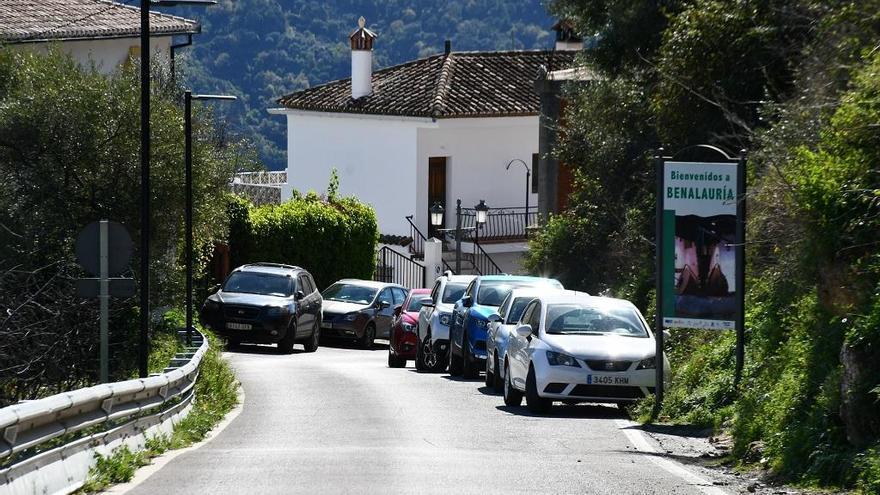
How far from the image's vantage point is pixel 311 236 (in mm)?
45938

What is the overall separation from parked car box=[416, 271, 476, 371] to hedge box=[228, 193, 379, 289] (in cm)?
1506

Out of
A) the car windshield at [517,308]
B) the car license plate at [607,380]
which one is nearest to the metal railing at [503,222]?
the car windshield at [517,308]

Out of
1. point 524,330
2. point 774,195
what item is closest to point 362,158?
point 524,330

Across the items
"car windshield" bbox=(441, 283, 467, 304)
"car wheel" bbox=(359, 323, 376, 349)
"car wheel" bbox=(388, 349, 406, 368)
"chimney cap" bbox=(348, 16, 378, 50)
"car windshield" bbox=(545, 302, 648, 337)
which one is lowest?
"car wheel" bbox=(359, 323, 376, 349)

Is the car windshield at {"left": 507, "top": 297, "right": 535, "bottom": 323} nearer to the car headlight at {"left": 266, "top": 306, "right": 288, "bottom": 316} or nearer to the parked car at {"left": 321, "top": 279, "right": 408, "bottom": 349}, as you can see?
the car headlight at {"left": 266, "top": 306, "right": 288, "bottom": 316}

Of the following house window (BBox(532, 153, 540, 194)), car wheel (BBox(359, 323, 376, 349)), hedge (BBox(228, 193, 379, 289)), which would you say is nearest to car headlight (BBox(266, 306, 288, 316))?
car wheel (BBox(359, 323, 376, 349))

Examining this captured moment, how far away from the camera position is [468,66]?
60.1 m

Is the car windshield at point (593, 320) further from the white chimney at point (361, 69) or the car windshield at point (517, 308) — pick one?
the white chimney at point (361, 69)

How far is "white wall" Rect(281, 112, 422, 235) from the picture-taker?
184 feet

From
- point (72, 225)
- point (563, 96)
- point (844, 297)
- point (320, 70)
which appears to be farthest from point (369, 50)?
point (844, 297)

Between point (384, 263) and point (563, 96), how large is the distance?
1581 centimetres

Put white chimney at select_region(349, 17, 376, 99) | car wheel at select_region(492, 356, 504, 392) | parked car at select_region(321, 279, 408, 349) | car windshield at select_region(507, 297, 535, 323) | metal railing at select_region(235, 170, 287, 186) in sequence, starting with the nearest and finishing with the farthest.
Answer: car wheel at select_region(492, 356, 504, 392) < car windshield at select_region(507, 297, 535, 323) < parked car at select_region(321, 279, 408, 349) < white chimney at select_region(349, 17, 376, 99) < metal railing at select_region(235, 170, 287, 186)

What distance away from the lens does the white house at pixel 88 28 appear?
34.9m

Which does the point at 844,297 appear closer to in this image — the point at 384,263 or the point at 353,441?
the point at 353,441
